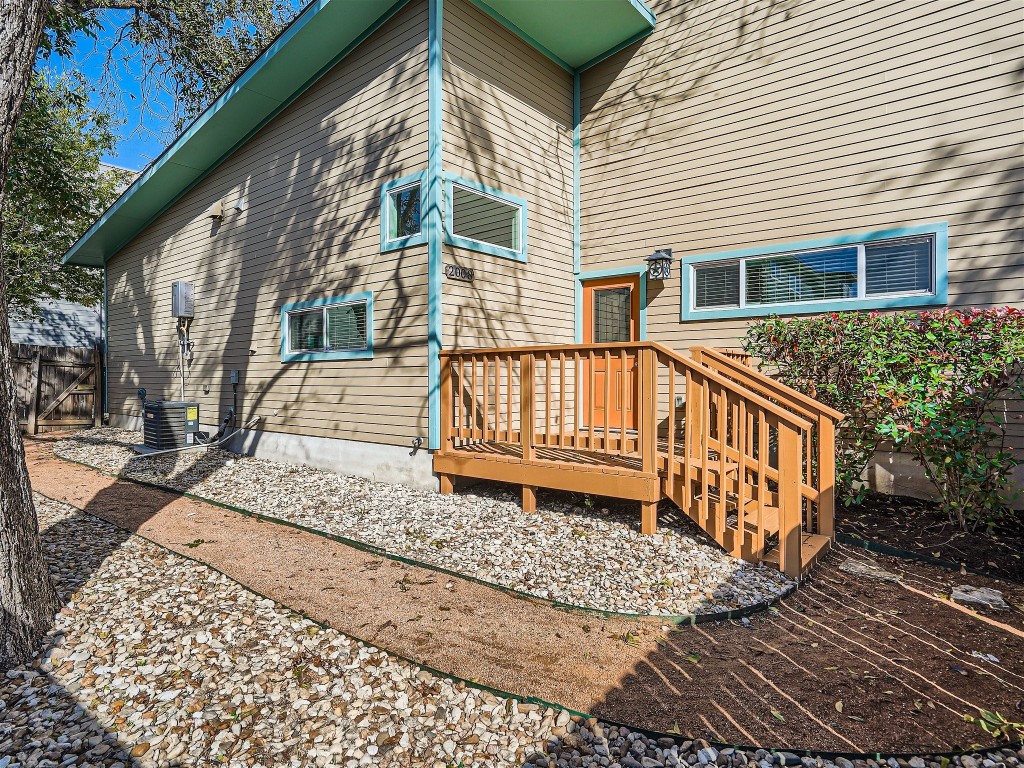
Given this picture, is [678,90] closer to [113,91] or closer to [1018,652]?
[1018,652]

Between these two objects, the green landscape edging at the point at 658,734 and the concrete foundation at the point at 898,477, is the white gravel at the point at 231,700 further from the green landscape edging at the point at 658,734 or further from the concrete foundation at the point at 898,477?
the concrete foundation at the point at 898,477

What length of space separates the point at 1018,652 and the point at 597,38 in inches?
284

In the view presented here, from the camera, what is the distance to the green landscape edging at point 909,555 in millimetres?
3670

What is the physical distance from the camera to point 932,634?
2891mm

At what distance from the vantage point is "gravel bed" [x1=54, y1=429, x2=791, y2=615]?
330cm

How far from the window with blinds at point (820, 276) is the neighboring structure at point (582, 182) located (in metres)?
0.02

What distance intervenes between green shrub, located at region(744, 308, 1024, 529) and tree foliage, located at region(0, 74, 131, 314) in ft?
40.5

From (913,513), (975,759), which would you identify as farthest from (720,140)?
(975,759)

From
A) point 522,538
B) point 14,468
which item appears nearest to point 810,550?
point 522,538

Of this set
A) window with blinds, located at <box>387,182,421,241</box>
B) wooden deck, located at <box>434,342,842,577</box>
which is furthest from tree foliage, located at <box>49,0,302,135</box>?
wooden deck, located at <box>434,342,842,577</box>

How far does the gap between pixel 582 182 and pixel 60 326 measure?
15.5m

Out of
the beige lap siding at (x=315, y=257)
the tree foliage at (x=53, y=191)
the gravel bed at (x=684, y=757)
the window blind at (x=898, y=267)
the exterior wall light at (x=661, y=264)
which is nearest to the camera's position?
the gravel bed at (x=684, y=757)

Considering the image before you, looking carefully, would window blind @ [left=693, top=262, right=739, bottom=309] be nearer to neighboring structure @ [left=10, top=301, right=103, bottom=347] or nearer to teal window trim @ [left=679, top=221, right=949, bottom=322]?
teal window trim @ [left=679, top=221, right=949, bottom=322]

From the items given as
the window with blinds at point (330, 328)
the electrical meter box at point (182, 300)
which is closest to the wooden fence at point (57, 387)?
the electrical meter box at point (182, 300)
